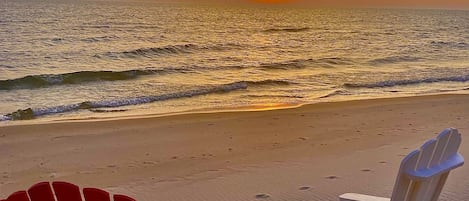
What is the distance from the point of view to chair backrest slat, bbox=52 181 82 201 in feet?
6.23

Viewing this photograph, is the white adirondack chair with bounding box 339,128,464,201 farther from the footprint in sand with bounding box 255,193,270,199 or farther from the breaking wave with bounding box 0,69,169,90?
the breaking wave with bounding box 0,69,169,90

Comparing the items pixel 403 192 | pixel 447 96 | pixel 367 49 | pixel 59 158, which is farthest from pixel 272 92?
pixel 367 49

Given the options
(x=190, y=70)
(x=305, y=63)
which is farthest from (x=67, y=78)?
(x=305, y=63)

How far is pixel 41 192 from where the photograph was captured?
1.95 meters

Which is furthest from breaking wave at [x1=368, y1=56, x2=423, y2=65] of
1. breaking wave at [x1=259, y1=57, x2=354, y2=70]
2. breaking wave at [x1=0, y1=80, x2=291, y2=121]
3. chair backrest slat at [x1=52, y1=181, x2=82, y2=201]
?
chair backrest slat at [x1=52, y1=181, x2=82, y2=201]

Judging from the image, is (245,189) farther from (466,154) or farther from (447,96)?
(447,96)

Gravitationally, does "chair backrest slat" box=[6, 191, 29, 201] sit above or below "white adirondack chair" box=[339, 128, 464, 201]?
above

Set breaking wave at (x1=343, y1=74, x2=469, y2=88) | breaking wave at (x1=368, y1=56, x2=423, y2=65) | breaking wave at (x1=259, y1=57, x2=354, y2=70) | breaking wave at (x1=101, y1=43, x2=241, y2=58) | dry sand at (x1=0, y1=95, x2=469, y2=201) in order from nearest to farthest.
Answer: dry sand at (x1=0, y1=95, x2=469, y2=201)
breaking wave at (x1=343, y1=74, x2=469, y2=88)
breaking wave at (x1=259, y1=57, x2=354, y2=70)
breaking wave at (x1=101, y1=43, x2=241, y2=58)
breaking wave at (x1=368, y1=56, x2=423, y2=65)

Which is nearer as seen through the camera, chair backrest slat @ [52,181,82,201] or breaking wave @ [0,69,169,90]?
chair backrest slat @ [52,181,82,201]

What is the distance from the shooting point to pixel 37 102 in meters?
11.2

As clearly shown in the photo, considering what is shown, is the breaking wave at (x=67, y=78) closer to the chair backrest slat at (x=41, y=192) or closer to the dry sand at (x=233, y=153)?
the dry sand at (x=233, y=153)

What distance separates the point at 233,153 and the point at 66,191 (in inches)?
179

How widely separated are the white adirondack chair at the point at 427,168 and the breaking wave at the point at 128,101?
815cm

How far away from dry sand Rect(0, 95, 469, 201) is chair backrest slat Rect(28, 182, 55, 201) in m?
2.90
